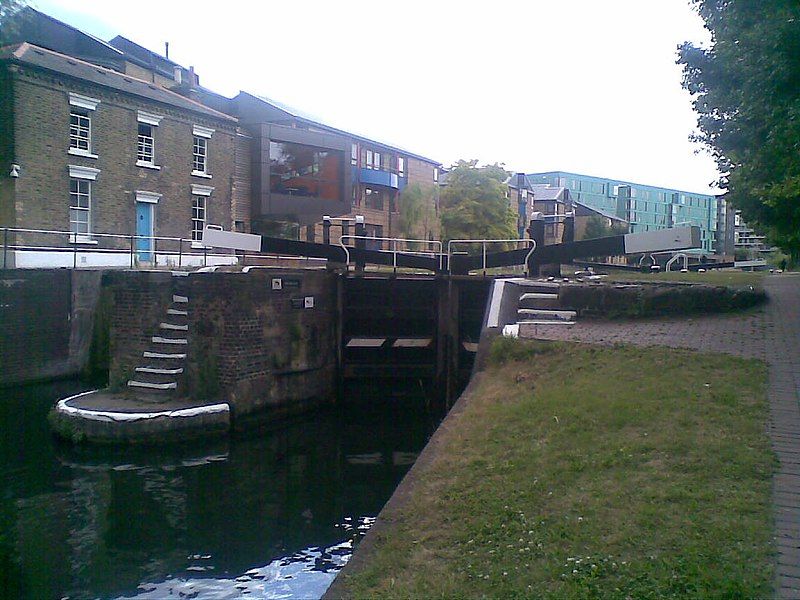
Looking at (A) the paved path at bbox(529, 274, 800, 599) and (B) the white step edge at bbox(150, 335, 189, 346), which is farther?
(B) the white step edge at bbox(150, 335, 189, 346)

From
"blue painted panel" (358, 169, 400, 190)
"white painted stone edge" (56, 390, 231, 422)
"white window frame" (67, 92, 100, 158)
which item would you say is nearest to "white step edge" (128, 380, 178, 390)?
"white painted stone edge" (56, 390, 231, 422)

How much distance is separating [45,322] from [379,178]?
1019 inches

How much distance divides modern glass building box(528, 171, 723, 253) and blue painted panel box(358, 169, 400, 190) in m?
43.2

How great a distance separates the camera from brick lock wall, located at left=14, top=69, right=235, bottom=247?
20.7m

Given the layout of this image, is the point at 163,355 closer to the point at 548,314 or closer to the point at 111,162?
the point at 548,314

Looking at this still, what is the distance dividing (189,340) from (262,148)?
18.6 metres

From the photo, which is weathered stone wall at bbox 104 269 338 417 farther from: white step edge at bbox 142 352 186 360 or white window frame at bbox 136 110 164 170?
white window frame at bbox 136 110 164 170

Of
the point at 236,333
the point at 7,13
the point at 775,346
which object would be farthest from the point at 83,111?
the point at 775,346

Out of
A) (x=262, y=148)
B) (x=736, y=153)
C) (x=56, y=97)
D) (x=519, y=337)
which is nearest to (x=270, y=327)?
(x=519, y=337)

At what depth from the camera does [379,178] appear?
136 feet

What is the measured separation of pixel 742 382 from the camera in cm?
677

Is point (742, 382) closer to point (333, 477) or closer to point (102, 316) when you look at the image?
point (333, 477)

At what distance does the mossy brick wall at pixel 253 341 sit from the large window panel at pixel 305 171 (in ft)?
55.0

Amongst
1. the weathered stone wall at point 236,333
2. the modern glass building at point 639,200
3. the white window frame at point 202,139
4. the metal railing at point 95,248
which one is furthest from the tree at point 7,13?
the modern glass building at point 639,200
